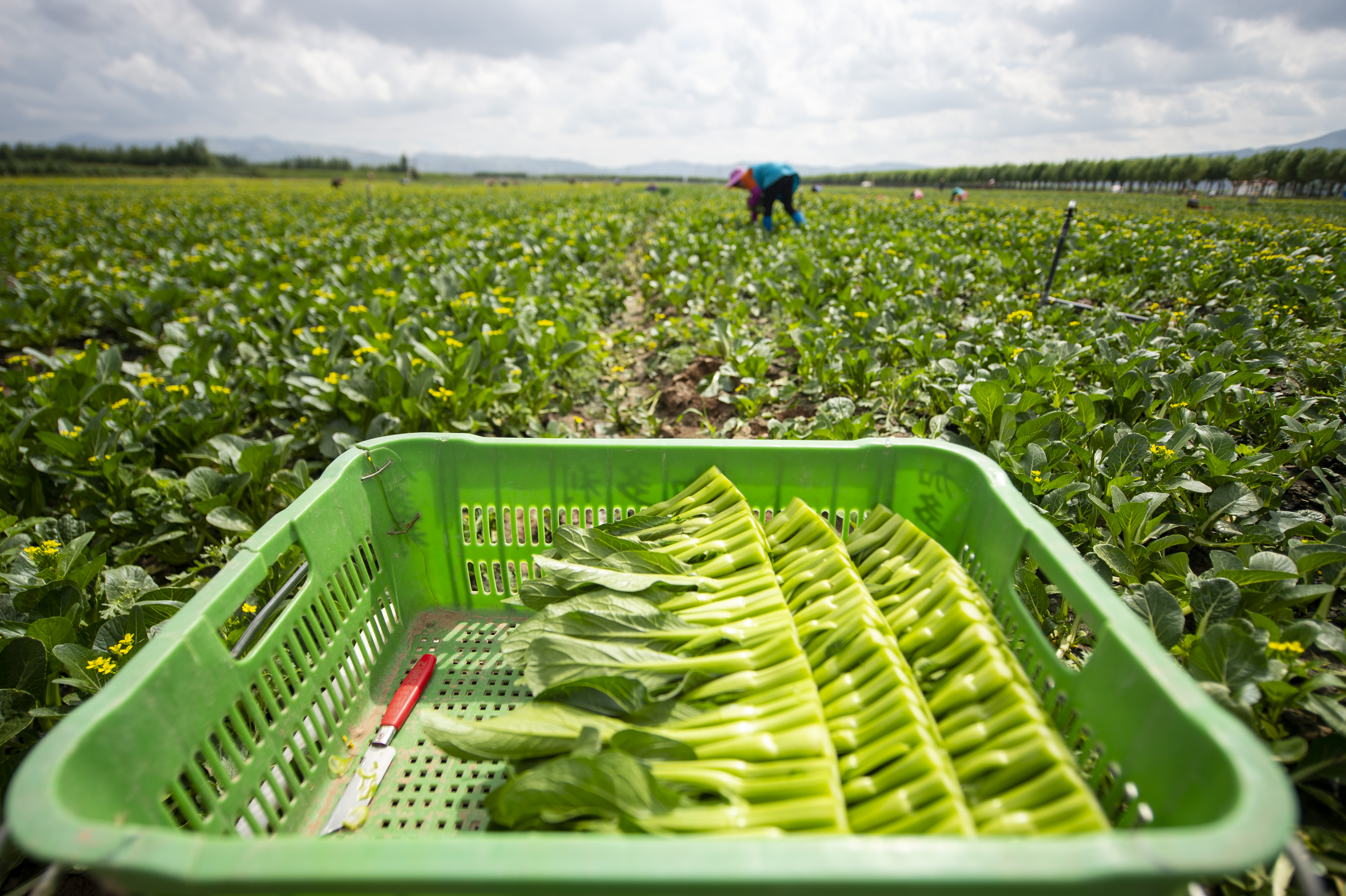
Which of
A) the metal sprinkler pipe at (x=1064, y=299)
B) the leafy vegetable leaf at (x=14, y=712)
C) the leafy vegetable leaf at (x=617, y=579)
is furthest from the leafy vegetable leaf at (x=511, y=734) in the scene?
the metal sprinkler pipe at (x=1064, y=299)

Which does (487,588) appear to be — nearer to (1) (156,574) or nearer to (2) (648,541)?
(2) (648,541)

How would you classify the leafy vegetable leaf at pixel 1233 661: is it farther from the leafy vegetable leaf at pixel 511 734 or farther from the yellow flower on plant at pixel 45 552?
the yellow flower on plant at pixel 45 552

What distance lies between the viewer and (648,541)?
2.23 meters

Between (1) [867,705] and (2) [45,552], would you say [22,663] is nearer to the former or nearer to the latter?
(2) [45,552]

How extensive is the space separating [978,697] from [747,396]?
3495 millimetres

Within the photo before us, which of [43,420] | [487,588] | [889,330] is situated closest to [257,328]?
[43,420]

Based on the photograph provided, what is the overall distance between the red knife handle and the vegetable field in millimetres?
668

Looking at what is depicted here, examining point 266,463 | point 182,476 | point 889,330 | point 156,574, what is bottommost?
point 156,574

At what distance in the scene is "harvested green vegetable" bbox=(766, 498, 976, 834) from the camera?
1269mm

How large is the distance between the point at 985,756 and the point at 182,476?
4.75m

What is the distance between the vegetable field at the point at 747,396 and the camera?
197cm

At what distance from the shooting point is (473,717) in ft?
6.91

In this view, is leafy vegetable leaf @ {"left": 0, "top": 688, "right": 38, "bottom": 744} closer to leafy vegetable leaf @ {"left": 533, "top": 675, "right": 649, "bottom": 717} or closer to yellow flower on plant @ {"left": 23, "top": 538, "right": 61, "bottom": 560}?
yellow flower on plant @ {"left": 23, "top": 538, "right": 61, "bottom": 560}

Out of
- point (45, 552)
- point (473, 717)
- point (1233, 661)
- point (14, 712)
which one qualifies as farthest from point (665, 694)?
point (45, 552)
